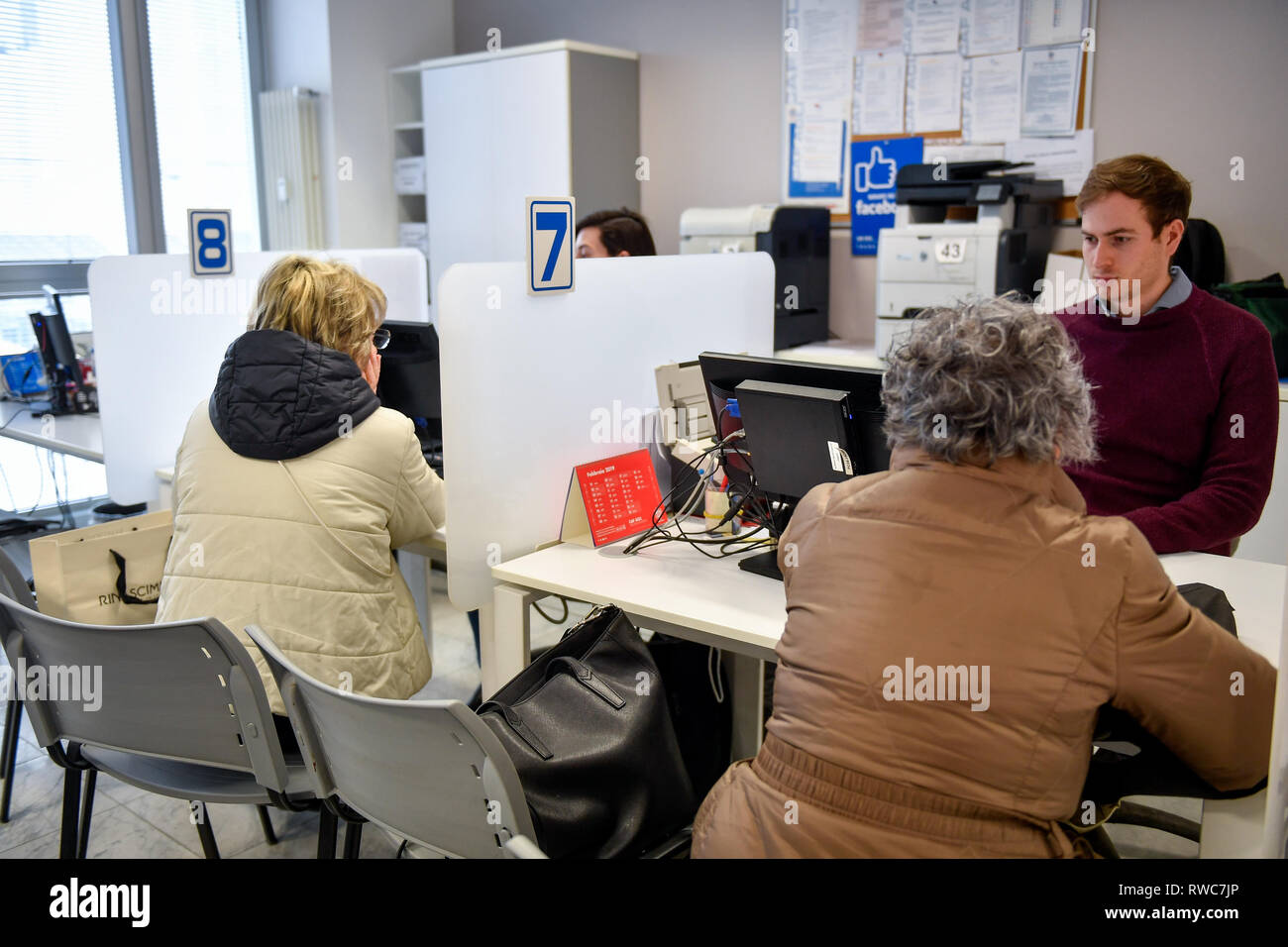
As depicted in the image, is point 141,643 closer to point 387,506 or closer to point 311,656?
point 311,656

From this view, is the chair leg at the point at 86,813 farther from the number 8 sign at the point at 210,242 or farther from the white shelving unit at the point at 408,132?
the white shelving unit at the point at 408,132

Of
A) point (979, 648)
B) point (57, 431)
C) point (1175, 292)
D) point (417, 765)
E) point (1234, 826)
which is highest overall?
point (1175, 292)

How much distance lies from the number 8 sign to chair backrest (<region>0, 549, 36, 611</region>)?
44.2 inches

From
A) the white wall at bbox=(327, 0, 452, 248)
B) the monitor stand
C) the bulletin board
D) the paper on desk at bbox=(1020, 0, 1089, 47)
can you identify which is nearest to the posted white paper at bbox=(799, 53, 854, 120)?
the bulletin board

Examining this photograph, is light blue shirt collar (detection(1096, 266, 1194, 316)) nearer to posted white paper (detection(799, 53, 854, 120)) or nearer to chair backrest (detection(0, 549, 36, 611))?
chair backrest (detection(0, 549, 36, 611))

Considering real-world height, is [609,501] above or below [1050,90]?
below

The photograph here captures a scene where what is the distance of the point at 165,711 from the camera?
1664 mm

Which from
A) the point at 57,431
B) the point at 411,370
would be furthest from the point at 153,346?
the point at 57,431

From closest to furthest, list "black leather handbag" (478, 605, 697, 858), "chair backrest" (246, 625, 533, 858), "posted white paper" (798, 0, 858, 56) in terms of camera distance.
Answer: "chair backrest" (246, 625, 533, 858) < "black leather handbag" (478, 605, 697, 858) < "posted white paper" (798, 0, 858, 56)

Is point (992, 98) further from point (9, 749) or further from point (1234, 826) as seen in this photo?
point (9, 749)

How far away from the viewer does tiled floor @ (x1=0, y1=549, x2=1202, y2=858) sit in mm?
2301

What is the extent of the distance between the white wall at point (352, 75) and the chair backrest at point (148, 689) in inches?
149

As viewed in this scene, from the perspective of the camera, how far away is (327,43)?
4949 mm

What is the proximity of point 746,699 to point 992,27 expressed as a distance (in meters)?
2.74
